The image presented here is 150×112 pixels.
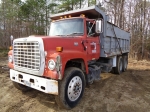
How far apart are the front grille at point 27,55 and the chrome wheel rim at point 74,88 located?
3.07 ft

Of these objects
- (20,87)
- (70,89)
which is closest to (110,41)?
(70,89)

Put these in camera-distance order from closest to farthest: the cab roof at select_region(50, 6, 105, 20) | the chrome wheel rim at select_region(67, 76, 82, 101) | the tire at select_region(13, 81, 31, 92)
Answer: the chrome wheel rim at select_region(67, 76, 82, 101), the tire at select_region(13, 81, 31, 92), the cab roof at select_region(50, 6, 105, 20)

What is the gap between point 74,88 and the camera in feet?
11.4

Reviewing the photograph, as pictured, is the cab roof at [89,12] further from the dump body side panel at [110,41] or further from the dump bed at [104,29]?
the dump body side panel at [110,41]

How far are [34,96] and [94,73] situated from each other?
6.99ft

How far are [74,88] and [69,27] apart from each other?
201cm

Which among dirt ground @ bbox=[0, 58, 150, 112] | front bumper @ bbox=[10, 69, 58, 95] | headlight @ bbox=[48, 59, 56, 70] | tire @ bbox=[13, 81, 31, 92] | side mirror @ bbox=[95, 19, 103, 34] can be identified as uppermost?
side mirror @ bbox=[95, 19, 103, 34]

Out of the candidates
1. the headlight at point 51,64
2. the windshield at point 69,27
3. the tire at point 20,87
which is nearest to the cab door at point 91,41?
the windshield at point 69,27

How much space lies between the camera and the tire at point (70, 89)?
10.4 ft

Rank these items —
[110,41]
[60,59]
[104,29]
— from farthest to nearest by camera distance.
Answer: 1. [110,41]
2. [104,29]
3. [60,59]

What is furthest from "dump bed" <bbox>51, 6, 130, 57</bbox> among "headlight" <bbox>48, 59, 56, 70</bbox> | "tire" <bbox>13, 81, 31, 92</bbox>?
"tire" <bbox>13, 81, 31, 92</bbox>

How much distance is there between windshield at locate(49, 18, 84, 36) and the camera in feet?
13.9

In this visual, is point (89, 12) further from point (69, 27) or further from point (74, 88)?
point (74, 88)

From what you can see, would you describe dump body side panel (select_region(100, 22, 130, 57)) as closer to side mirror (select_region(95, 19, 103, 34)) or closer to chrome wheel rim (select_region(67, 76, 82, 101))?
side mirror (select_region(95, 19, 103, 34))
